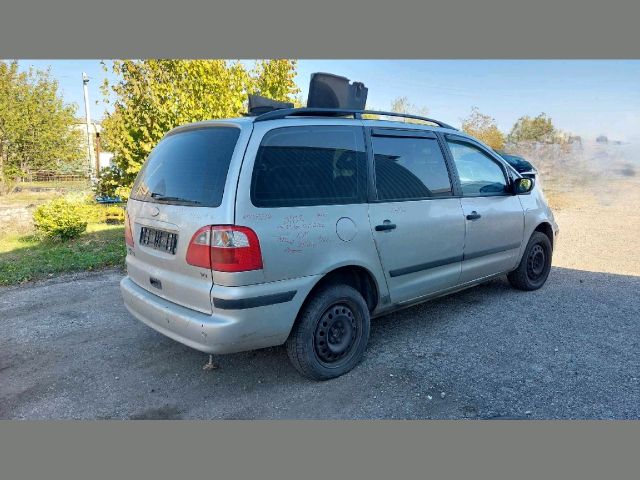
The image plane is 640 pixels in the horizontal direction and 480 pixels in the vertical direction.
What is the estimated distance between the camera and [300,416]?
2.73 meters

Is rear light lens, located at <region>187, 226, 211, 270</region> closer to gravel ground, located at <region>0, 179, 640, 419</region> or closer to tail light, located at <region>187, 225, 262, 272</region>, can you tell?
tail light, located at <region>187, 225, 262, 272</region>

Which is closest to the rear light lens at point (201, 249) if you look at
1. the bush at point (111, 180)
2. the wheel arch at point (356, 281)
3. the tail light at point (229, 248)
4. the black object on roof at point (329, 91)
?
the tail light at point (229, 248)

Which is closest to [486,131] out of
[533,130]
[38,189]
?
[533,130]

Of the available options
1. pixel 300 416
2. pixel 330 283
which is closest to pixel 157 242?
pixel 330 283

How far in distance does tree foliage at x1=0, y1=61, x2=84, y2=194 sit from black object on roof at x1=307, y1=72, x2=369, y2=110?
15664 millimetres

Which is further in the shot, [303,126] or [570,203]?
[570,203]

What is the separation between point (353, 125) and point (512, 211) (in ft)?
7.51

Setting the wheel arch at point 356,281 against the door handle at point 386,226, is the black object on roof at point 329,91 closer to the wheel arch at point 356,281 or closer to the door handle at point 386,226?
the door handle at point 386,226

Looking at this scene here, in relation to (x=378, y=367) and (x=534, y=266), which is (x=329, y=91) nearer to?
(x=378, y=367)

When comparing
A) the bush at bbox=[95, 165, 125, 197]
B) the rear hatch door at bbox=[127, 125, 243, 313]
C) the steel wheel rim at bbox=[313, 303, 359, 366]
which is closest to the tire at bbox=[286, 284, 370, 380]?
the steel wheel rim at bbox=[313, 303, 359, 366]

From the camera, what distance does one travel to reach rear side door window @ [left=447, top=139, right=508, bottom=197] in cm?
413

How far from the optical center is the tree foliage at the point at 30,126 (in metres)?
15.5

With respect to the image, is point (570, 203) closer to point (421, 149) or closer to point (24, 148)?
point (421, 149)

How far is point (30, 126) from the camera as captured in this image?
16.5 metres
